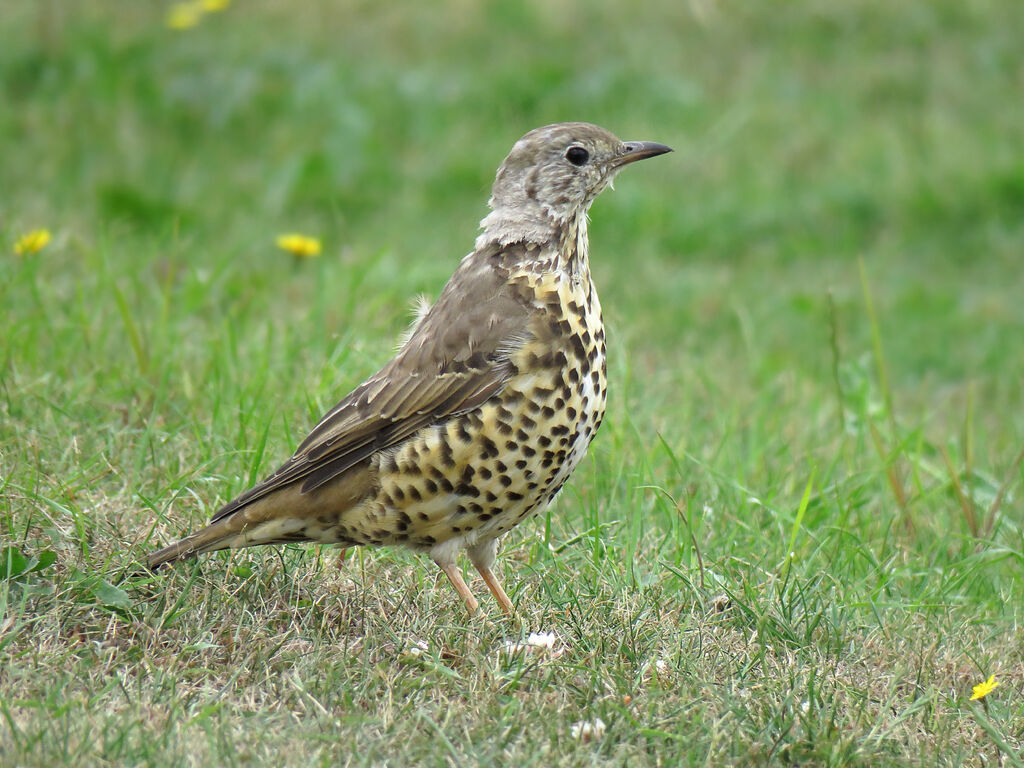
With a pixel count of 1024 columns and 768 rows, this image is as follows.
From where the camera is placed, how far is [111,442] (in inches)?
178

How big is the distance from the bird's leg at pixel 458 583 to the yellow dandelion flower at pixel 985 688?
1430mm

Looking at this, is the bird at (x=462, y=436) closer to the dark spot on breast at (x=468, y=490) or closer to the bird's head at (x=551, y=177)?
the dark spot on breast at (x=468, y=490)

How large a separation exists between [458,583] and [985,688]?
60.3 inches

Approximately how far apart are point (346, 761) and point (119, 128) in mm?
6594

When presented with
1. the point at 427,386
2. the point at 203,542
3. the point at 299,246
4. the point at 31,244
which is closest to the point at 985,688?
the point at 427,386

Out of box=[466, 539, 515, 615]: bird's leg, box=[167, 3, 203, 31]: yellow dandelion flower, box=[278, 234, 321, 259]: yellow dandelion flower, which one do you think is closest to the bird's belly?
box=[466, 539, 515, 615]: bird's leg

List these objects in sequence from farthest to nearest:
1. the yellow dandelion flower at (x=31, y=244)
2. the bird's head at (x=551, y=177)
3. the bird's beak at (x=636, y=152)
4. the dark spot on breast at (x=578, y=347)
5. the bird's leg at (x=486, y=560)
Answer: the yellow dandelion flower at (x=31, y=244) < the bird's beak at (x=636, y=152) < the bird's head at (x=551, y=177) < the bird's leg at (x=486, y=560) < the dark spot on breast at (x=578, y=347)

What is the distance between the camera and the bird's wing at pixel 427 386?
13.1 ft

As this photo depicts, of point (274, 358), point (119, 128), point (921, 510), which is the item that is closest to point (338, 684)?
point (274, 358)

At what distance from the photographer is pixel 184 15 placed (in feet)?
32.2

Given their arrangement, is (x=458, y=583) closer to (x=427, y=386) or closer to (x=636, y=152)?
(x=427, y=386)

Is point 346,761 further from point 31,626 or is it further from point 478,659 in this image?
point 31,626

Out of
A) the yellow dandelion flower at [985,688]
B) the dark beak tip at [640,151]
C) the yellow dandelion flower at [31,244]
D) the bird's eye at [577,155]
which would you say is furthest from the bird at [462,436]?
the yellow dandelion flower at [31,244]

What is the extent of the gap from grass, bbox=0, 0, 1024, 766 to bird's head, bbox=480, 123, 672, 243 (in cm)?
98
